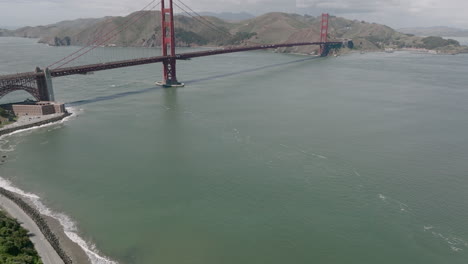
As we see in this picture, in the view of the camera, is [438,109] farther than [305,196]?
Yes

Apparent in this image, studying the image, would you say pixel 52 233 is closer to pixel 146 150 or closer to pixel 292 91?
pixel 146 150

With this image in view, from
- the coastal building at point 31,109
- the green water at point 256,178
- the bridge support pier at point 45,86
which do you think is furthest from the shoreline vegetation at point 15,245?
the bridge support pier at point 45,86

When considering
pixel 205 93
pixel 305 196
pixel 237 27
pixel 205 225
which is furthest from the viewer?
pixel 237 27

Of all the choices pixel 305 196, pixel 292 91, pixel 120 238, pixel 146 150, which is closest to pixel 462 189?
pixel 305 196

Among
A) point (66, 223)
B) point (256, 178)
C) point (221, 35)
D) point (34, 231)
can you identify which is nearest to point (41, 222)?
point (34, 231)

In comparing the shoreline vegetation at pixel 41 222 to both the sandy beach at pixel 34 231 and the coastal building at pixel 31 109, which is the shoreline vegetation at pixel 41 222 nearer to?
the sandy beach at pixel 34 231

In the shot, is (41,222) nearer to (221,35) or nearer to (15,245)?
(15,245)
